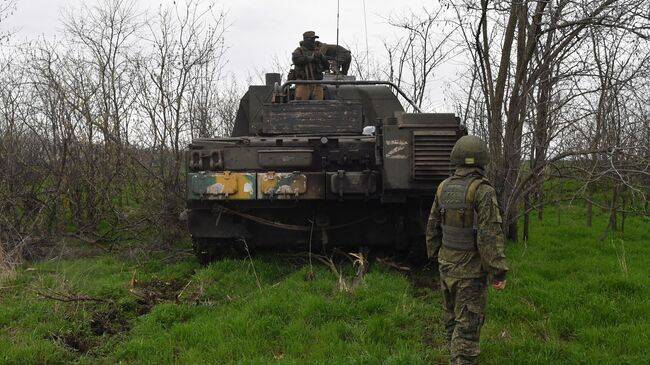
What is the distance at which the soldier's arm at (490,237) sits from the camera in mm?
4031

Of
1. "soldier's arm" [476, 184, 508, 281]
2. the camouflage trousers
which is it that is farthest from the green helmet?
the camouflage trousers

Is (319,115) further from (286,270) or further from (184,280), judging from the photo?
(184,280)

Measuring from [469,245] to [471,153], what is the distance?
2.06 ft

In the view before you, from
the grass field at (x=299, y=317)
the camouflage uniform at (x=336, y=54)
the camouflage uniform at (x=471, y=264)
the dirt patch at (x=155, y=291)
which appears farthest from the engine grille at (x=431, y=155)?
the camouflage uniform at (x=336, y=54)

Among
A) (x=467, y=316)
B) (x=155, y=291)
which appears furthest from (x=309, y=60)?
(x=467, y=316)

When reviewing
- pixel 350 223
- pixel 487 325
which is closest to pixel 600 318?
pixel 487 325

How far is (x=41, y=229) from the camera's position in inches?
371

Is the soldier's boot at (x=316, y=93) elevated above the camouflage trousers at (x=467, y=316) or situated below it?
above

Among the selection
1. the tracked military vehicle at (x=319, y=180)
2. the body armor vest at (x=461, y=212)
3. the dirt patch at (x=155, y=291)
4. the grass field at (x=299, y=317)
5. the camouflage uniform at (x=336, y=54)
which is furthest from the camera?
the camouflage uniform at (x=336, y=54)

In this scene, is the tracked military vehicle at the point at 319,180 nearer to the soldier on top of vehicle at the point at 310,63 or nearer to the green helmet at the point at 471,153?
the soldier on top of vehicle at the point at 310,63

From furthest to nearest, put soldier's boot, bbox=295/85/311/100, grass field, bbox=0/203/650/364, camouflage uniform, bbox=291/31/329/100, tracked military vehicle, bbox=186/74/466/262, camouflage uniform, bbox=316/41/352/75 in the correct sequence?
camouflage uniform, bbox=316/41/352/75 < camouflage uniform, bbox=291/31/329/100 < soldier's boot, bbox=295/85/311/100 < tracked military vehicle, bbox=186/74/466/262 < grass field, bbox=0/203/650/364

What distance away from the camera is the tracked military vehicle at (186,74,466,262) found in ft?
20.1

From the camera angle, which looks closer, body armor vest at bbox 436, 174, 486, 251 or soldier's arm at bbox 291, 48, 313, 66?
body armor vest at bbox 436, 174, 486, 251

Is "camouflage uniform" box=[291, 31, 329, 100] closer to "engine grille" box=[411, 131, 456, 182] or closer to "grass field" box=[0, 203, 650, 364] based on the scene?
"engine grille" box=[411, 131, 456, 182]
